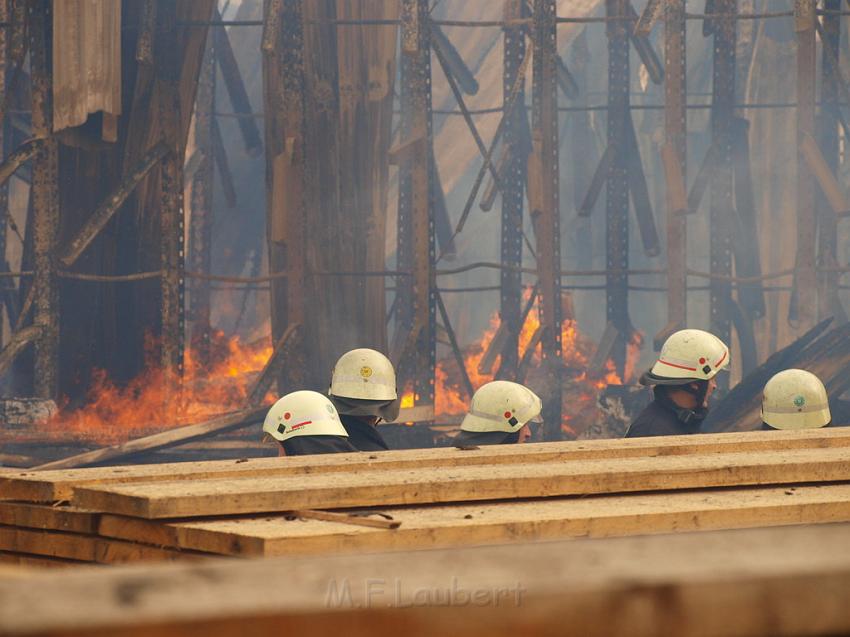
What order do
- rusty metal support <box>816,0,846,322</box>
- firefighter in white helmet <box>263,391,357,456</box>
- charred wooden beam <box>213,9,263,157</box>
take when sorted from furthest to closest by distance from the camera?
1. charred wooden beam <box>213,9,263,157</box>
2. rusty metal support <box>816,0,846,322</box>
3. firefighter in white helmet <box>263,391,357,456</box>

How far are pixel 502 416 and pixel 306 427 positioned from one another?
1.27 metres

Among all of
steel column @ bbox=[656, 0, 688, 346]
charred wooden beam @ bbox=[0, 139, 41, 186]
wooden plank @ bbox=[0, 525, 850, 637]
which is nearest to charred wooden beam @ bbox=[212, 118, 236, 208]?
charred wooden beam @ bbox=[0, 139, 41, 186]

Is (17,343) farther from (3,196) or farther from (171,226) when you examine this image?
(3,196)

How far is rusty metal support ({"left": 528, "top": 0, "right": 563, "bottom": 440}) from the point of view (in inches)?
553

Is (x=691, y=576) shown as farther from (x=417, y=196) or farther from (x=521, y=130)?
(x=521, y=130)

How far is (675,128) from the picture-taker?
45.2ft

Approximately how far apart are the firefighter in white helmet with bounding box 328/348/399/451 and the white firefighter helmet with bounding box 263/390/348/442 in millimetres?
729

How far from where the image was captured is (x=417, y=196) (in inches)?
535

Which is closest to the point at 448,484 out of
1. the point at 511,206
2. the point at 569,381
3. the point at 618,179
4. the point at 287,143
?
the point at 287,143

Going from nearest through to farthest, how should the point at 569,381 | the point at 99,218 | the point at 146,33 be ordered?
the point at 99,218 → the point at 146,33 → the point at 569,381

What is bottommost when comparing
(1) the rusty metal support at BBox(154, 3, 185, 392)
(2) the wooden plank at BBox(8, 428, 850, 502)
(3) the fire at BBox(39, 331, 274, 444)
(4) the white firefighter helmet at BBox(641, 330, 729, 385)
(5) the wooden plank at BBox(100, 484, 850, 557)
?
(3) the fire at BBox(39, 331, 274, 444)

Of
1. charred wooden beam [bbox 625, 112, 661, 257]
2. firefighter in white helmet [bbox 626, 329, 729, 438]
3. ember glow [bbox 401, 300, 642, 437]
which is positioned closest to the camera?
firefighter in white helmet [bbox 626, 329, 729, 438]

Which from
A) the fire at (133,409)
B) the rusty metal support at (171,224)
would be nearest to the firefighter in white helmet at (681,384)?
the fire at (133,409)

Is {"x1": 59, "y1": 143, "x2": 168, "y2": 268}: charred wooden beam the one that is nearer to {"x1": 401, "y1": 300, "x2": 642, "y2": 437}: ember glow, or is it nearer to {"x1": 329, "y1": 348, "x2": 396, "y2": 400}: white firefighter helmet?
{"x1": 401, "y1": 300, "x2": 642, "y2": 437}: ember glow
